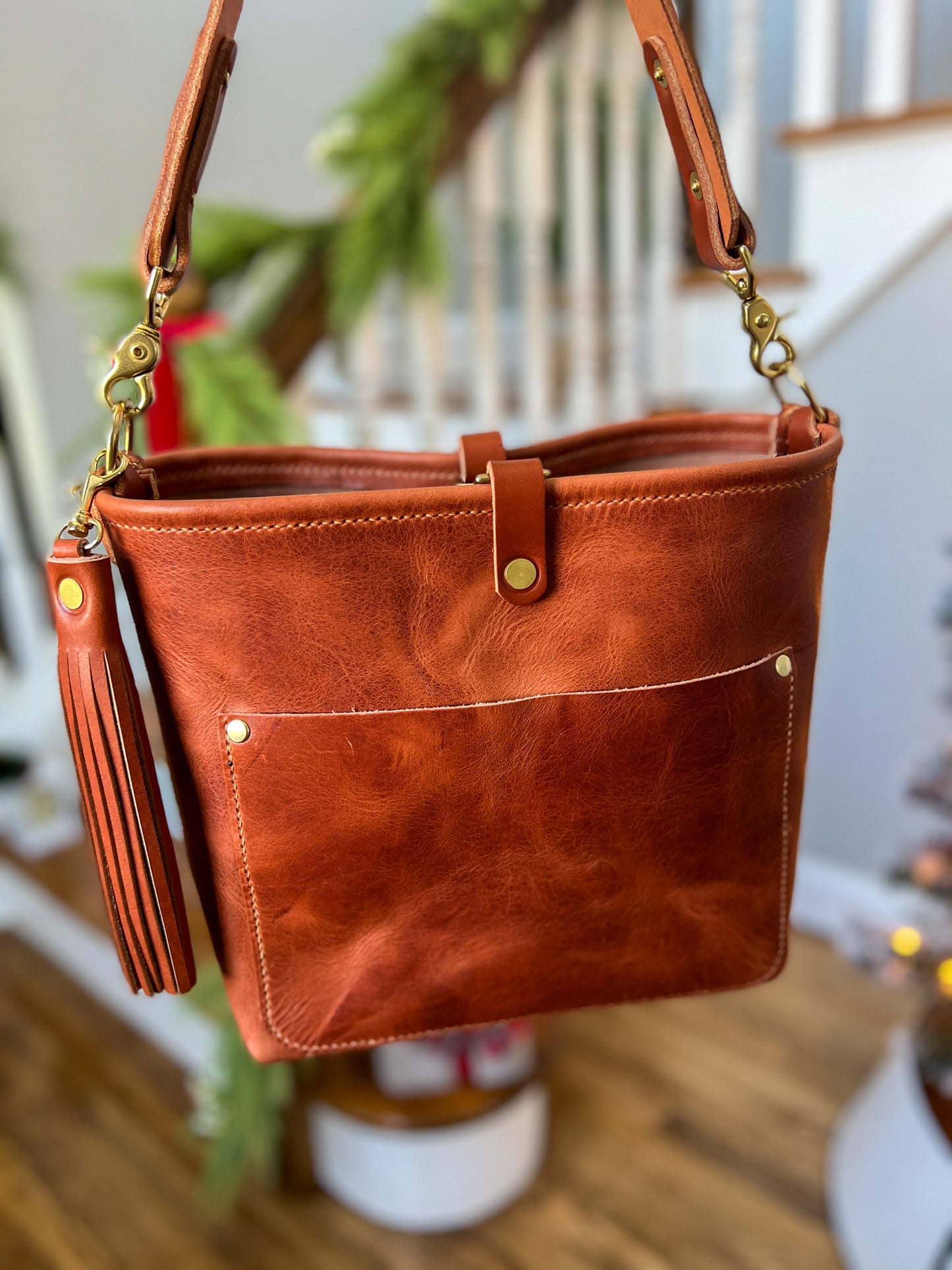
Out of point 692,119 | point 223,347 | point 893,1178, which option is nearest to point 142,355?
point 692,119

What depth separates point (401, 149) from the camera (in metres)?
1.11

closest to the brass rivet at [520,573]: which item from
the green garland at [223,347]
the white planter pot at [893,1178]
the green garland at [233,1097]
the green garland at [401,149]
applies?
the green garland at [223,347]

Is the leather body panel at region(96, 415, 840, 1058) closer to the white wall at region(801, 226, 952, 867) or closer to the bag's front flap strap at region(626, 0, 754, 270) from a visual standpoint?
the bag's front flap strap at region(626, 0, 754, 270)

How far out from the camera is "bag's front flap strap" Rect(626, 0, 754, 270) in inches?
15.5

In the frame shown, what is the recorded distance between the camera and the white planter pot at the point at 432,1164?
4.27 ft

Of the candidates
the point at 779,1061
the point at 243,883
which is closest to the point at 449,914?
the point at 243,883

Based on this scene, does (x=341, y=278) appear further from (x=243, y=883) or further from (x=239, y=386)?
(x=243, y=883)

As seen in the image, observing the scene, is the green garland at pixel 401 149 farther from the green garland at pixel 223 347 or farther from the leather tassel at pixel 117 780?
the leather tassel at pixel 117 780

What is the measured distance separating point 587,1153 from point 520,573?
52.8 inches

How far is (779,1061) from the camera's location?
62.2 inches

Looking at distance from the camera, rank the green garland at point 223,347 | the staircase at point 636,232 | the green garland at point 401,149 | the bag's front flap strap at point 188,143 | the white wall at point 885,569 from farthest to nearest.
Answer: the white wall at point 885,569 → the staircase at point 636,232 → the green garland at point 401,149 → the green garland at point 223,347 → the bag's front flap strap at point 188,143

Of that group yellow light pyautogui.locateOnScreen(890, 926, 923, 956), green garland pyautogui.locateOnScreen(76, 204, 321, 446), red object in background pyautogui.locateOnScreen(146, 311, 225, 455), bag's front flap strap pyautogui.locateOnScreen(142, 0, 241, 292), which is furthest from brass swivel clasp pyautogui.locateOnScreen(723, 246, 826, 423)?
yellow light pyautogui.locateOnScreen(890, 926, 923, 956)

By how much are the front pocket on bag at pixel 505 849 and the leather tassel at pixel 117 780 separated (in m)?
0.04

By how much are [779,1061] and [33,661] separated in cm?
151
